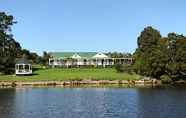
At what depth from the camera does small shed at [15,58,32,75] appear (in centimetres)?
11179

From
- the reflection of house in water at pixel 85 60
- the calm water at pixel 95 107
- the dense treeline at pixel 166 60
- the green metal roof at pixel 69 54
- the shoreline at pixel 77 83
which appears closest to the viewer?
the calm water at pixel 95 107

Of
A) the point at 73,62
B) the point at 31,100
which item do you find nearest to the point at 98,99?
the point at 31,100

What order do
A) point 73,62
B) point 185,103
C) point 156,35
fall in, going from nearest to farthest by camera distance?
point 185,103
point 156,35
point 73,62

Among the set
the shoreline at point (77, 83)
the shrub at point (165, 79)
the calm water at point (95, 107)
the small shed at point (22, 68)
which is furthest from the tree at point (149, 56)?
the calm water at point (95, 107)

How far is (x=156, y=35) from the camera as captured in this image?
4924 inches

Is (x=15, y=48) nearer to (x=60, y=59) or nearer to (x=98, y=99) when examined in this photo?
(x=60, y=59)

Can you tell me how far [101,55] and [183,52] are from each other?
57.1m

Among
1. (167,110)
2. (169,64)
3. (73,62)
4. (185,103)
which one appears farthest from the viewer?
(73,62)

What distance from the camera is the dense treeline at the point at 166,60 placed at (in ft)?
347

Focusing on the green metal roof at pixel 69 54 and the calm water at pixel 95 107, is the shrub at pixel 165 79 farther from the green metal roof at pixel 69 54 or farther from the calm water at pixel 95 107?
the green metal roof at pixel 69 54

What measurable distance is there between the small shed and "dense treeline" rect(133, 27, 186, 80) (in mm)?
25235

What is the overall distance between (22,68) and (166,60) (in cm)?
3408

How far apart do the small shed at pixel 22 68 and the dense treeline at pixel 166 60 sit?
82.8 feet

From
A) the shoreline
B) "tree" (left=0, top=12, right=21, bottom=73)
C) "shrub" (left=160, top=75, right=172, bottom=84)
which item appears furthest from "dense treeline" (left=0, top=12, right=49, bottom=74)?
"shrub" (left=160, top=75, right=172, bottom=84)
